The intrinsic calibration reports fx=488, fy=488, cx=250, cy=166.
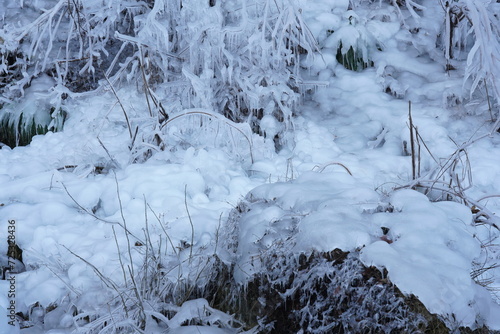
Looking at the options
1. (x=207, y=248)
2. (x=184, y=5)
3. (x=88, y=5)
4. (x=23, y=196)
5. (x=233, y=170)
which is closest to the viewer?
(x=207, y=248)

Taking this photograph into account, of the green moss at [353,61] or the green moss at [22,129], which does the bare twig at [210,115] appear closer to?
the green moss at [22,129]

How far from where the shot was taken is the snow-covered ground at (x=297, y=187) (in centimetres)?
201

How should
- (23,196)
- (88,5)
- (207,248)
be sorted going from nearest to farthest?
(207,248), (23,196), (88,5)

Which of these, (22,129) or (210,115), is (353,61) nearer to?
(210,115)

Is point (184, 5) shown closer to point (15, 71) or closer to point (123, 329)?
point (15, 71)

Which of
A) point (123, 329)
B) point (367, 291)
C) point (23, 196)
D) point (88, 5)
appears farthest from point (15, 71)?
point (367, 291)

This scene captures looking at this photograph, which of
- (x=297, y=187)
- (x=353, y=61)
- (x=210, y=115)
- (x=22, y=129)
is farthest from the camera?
(x=353, y=61)

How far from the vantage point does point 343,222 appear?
2039mm

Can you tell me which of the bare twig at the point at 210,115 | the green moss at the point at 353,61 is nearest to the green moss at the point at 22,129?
the bare twig at the point at 210,115

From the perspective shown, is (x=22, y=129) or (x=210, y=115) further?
(x=22, y=129)

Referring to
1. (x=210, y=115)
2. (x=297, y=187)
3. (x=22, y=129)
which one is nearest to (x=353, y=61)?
(x=210, y=115)

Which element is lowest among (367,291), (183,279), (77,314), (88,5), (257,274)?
(77,314)

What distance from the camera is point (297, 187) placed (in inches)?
97.7

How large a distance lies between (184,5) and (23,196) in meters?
1.93
